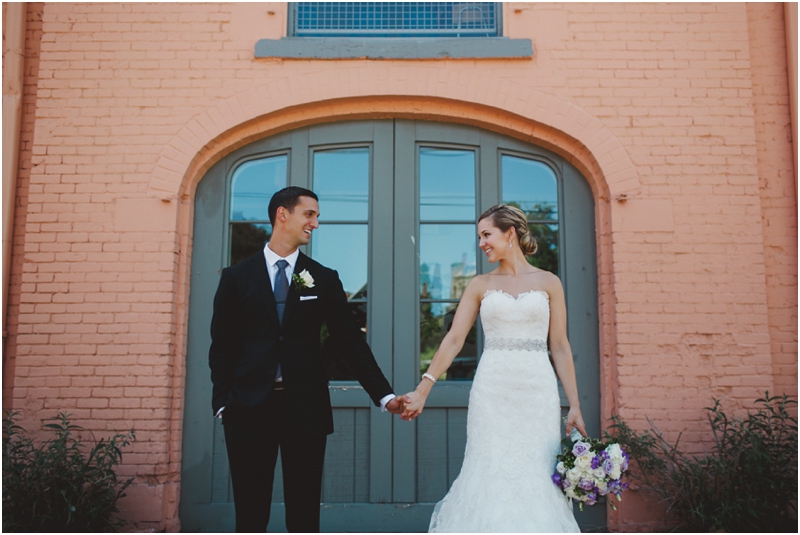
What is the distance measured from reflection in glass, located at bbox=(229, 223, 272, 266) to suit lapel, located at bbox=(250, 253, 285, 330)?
6.58 ft

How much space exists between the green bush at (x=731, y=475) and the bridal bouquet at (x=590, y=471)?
4.33ft

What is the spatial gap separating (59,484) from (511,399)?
3184 mm

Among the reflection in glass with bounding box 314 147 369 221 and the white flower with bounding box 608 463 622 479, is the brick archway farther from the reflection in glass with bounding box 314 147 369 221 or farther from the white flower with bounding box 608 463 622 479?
the white flower with bounding box 608 463 622 479

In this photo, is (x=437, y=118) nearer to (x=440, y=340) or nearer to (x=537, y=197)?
(x=537, y=197)

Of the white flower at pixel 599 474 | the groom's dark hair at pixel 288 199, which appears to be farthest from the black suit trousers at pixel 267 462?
the white flower at pixel 599 474

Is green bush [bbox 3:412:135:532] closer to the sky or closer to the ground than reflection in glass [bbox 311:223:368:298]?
closer to the ground

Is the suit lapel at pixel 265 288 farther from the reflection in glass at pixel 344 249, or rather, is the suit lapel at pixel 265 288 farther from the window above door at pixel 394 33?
the window above door at pixel 394 33

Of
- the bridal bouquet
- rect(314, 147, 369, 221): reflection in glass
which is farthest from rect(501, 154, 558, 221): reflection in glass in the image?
the bridal bouquet

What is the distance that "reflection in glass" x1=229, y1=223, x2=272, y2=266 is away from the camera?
216 inches

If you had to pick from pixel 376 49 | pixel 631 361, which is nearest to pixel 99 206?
pixel 376 49

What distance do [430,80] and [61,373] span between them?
146 inches

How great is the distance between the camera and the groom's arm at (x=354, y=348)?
3.67 meters

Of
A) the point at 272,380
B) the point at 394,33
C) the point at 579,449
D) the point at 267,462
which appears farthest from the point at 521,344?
the point at 394,33

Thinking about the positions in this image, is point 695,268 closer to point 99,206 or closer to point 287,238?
point 287,238
